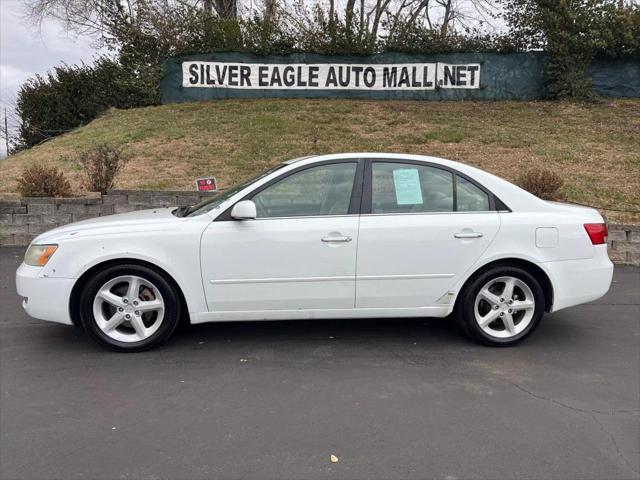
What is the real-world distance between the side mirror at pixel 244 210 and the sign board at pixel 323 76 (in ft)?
44.1

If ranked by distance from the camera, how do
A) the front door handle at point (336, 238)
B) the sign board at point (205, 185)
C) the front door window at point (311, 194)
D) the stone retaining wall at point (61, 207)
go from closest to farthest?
the front door handle at point (336, 238) < the front door window at point (311, 194) < the sign board at point (205, 185) < the stone retaining wall at point (61, 207)

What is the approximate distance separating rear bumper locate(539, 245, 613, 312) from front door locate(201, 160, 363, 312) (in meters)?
1.61

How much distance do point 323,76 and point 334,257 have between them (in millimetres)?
13536

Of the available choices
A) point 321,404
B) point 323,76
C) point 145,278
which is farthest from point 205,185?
point 323,76

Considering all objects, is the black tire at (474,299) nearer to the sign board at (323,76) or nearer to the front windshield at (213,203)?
the front windshield at (213,203)

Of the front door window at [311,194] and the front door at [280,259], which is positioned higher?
the front door window at [311,194]

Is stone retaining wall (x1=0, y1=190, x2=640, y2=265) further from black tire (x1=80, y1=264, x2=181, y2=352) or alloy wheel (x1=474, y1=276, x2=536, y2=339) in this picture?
alloy wheel (x1=474, y1=276, x2=536, y2=339)

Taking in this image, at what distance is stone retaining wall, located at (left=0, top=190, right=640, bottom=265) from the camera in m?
7.99

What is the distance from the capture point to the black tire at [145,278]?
4.11 metres

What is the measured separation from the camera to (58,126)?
18.5 metres

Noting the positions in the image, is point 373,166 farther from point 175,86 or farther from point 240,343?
point 175,86

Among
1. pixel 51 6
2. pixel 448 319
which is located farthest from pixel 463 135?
pixel 51 6

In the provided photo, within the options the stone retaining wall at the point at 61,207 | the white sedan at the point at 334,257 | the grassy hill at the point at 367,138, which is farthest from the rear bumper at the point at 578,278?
the stone retaining wall at the point at 61,207

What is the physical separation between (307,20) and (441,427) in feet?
55.3
